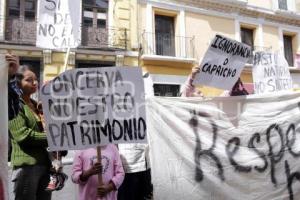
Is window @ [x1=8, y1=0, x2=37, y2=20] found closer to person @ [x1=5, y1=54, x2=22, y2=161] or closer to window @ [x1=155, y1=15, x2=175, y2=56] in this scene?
window @ [x1=155, y1=15, x2=175, y2=56]

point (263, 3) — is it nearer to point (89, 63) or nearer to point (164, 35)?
point (164, 35)

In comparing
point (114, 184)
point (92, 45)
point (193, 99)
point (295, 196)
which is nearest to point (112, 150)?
point (114, 184)

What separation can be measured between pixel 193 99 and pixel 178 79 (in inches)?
444

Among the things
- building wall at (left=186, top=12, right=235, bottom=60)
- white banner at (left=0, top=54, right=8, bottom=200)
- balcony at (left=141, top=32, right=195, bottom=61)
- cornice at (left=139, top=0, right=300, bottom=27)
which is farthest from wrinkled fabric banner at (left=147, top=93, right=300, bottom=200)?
building wall at (left=186, top=12, right=235, bottom=60)

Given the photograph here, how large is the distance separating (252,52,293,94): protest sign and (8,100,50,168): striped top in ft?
12.0

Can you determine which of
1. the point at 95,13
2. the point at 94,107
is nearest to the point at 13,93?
the point at 94,107

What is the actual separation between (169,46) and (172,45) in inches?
5.1

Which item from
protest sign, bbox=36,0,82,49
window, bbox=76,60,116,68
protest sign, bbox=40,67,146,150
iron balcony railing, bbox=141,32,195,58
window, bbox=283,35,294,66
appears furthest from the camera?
window, bbox=283,35,294,66

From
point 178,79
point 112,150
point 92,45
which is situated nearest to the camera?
point 112,150

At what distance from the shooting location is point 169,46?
15.8 metres

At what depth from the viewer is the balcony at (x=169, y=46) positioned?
49.5 feet

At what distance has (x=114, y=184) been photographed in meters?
3.36

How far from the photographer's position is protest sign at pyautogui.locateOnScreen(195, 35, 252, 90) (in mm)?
4480

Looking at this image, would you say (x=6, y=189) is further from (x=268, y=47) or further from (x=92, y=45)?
(x=268, y=47)
